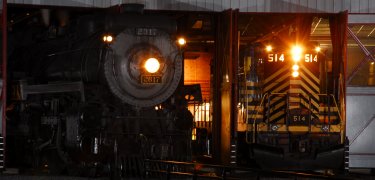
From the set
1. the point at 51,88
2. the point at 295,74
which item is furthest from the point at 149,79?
the point at 295,74

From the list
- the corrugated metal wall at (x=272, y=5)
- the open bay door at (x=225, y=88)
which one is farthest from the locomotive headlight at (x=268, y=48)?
the corrugated metal wall at (x=272, y=5)

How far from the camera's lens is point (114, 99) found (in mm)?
18016

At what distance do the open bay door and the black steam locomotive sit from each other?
2.89 m

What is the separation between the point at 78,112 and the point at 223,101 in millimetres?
6194

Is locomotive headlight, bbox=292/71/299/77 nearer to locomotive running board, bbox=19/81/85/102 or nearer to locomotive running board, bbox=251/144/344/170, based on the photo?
locomotive running board, bbox=251/144/344/170

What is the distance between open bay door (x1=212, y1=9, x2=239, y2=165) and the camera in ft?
70.3

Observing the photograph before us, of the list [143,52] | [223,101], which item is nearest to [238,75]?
[223,101]

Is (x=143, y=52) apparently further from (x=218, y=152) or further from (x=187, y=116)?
(x=218, y=152)

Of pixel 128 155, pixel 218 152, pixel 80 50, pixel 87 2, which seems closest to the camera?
pixel 128 155

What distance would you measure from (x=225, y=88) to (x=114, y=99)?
488 centimetres

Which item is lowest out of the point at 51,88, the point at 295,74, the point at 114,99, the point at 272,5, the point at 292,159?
the point at 292,159

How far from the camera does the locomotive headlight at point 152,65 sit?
1795cm

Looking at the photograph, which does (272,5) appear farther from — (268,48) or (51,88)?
(51,88)

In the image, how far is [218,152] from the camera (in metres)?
22.8
